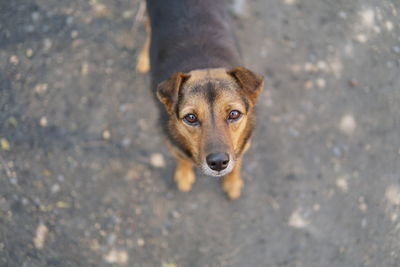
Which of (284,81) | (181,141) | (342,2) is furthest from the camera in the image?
(342,2)

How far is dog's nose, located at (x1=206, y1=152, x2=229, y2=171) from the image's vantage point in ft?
11.4

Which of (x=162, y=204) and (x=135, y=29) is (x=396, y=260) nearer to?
(x=162, y=204)

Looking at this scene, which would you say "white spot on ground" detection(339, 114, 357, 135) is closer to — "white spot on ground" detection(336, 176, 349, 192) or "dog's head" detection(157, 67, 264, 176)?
"white spot on ground" detection(336, 176, 349, 192)

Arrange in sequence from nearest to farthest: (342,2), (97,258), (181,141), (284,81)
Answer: (181,141) → (97,258) → (284,81) → (342,2)

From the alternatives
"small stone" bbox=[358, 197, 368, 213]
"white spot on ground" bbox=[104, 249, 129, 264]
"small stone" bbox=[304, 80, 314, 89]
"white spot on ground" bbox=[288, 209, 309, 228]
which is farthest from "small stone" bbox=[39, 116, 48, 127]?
"small stone" bbox=[358, 197, 368, 213]

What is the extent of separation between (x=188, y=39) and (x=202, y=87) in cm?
99

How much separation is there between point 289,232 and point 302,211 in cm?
37

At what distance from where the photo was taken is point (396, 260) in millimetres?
5070

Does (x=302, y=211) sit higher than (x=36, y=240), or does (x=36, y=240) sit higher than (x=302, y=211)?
(x=302, y=211)

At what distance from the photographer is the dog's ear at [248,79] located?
3739 mm

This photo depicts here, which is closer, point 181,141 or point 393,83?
point 181,141

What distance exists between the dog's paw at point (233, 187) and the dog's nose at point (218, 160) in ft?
5.09

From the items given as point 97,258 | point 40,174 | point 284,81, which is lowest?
point 97,258

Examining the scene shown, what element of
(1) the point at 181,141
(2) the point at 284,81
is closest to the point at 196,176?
(1) the point at 181,141
